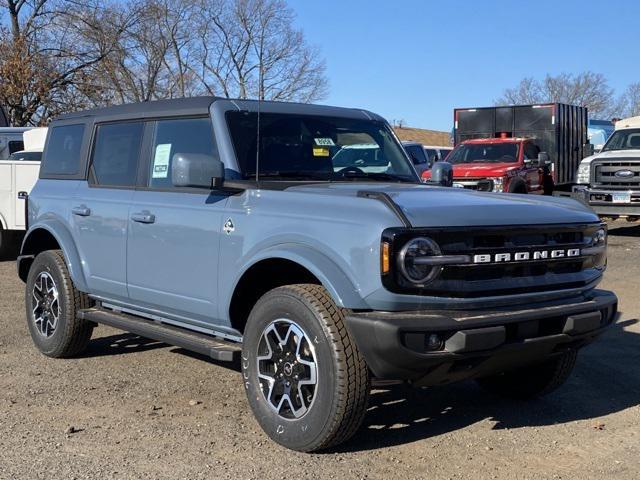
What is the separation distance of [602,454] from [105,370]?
11.7 feet

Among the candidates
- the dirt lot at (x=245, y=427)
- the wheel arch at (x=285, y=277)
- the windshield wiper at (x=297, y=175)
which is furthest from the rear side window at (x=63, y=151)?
the wheel arch at (x=285, y=277)

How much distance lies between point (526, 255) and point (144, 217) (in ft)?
8.30

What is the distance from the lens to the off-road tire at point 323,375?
396cm

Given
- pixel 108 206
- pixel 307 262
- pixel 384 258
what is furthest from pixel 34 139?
pixel 384 258

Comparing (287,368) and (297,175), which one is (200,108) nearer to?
(297,175)

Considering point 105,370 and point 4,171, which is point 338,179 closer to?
point 105,370

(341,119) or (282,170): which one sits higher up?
(341,119)

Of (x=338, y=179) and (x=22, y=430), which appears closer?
(x=22, y=430)

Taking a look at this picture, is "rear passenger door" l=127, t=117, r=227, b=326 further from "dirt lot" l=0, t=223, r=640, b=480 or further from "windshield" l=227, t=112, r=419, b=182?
"dirt lot" l=0, t=223, r=640, b=480

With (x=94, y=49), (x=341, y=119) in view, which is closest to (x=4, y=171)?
(x=341, y=119)

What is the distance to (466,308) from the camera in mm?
3988

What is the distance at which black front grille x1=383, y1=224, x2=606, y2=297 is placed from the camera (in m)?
3.90

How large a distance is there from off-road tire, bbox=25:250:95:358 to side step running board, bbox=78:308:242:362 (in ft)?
0.40

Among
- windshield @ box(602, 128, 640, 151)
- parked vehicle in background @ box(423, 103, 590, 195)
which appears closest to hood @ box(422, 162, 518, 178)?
parked vehicle in background @ box(423, 103, 590, 195)
